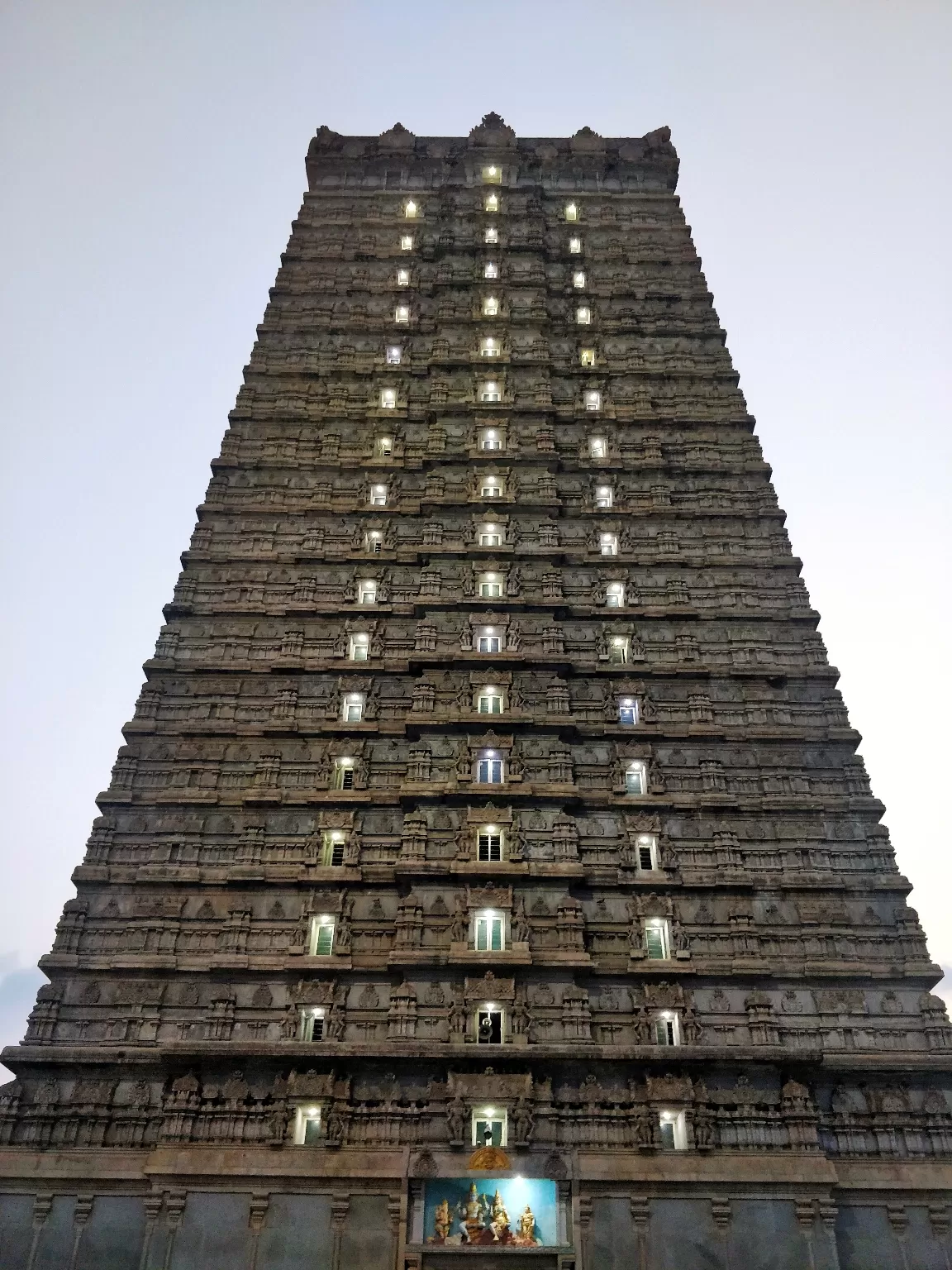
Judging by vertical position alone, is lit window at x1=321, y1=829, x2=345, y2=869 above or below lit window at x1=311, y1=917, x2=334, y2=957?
above

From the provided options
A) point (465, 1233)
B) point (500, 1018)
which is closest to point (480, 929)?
point (500, 1018)

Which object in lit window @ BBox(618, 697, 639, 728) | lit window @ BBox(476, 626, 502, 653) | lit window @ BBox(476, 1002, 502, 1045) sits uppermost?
lit window @ BBox(476, 626, 502, 653)

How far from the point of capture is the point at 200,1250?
27688mm

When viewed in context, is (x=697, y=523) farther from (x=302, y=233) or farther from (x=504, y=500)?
(x=302, y=233)

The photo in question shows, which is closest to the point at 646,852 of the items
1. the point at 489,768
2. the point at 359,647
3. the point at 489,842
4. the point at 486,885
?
the point at 489,842

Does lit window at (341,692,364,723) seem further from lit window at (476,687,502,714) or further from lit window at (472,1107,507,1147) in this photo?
lit window at (472,1107,507,1147)

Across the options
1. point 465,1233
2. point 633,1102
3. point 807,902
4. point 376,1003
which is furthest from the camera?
point 807,902

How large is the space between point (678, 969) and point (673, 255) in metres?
40.6

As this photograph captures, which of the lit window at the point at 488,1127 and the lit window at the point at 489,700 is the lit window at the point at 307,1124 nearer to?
the lit window at the point at 488,1127

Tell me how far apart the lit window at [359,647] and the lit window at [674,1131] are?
19543mm

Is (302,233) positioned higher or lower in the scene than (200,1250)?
higher

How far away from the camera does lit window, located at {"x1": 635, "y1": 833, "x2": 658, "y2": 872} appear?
116 feet

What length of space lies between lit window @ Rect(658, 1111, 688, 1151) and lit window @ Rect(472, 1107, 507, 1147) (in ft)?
14.5

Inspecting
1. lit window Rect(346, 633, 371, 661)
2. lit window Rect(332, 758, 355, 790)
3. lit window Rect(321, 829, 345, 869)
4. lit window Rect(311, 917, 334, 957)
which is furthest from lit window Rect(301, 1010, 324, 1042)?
lit window Rect(346, 633, 371, 661)
